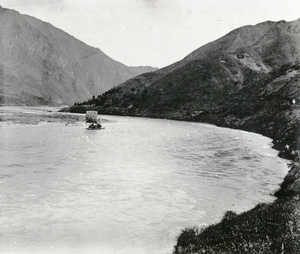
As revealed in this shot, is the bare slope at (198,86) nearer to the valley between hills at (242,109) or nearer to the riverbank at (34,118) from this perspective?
the valley between hills at (242,109)

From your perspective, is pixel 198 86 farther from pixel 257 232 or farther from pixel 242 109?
pixel 257 232

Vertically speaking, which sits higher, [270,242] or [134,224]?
[270,242]

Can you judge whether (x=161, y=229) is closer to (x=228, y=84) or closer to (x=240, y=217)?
(x=240, y=217)

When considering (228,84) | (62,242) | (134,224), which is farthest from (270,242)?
(228,84)

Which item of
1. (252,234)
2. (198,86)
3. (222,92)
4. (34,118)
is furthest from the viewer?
(198,86)

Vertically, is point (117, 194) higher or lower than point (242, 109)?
lower

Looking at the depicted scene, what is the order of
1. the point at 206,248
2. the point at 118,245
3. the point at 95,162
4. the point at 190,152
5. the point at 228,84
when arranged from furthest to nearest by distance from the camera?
the point at 228,84, the point at 190,152, the point at 95,162, the point at 118,245, the point at 206,248

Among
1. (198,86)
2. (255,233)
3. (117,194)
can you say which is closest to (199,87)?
(198,86)

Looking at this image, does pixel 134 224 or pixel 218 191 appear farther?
pixel 218 191
